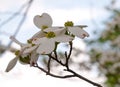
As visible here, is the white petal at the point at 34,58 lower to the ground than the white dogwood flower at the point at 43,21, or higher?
lower

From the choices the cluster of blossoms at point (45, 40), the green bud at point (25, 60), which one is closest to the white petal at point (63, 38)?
the cluster of blossoms at point (45, 40)

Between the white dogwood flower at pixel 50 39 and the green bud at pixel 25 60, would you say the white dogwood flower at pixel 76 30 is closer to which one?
the white dogwood flower at pixel 50 39

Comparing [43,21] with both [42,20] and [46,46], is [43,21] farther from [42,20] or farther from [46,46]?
[46,46]

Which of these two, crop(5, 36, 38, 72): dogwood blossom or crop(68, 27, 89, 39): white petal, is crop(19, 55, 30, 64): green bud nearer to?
crop(5, 36, 38, 72): dogwood blossom

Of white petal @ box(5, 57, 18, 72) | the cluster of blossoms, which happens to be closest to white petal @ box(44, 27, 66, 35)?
the cluster of blossoms

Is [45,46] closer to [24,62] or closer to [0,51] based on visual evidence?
[24,62]

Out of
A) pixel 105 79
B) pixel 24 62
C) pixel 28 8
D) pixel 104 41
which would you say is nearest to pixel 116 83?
pixel 105 79

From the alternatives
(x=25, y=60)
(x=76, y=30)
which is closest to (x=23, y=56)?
(x=25, y=60)

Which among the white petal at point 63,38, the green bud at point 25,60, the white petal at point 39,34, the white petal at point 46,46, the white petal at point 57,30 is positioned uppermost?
the white petal at point 57,30
